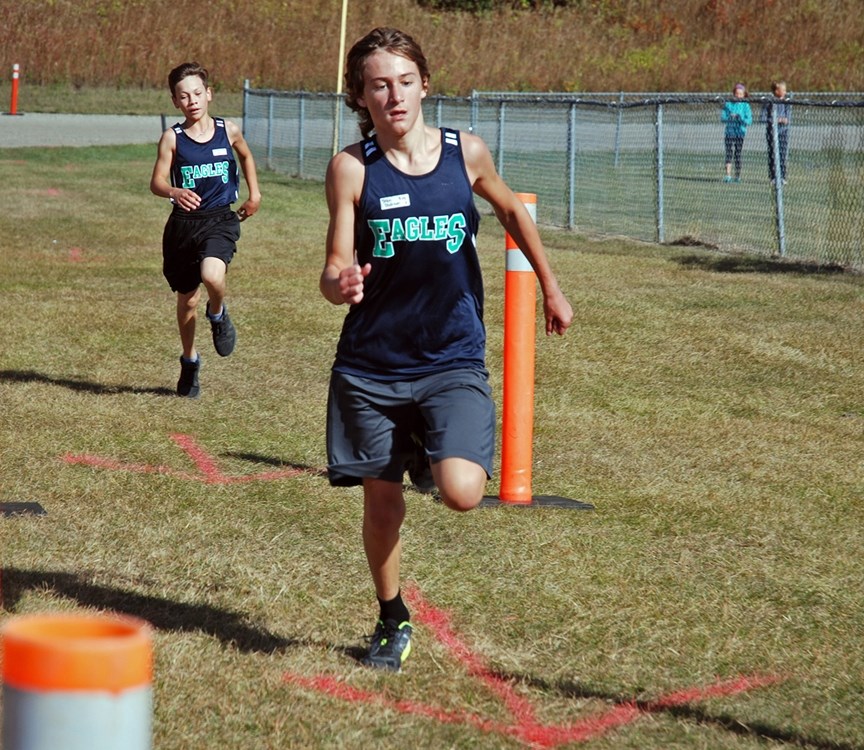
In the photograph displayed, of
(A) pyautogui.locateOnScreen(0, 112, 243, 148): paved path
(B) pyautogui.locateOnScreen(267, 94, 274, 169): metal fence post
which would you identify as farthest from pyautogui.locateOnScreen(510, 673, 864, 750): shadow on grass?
(A) pyautogui.locateOnScreen(0, 112, 243, 148): paved path

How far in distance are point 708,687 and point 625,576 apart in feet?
3.63

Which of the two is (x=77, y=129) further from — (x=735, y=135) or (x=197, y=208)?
(x=197, y=208)

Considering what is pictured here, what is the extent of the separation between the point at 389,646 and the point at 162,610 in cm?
98

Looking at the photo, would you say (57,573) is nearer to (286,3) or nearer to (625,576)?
(625,576)

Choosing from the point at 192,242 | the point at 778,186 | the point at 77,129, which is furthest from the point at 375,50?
the point at 77,129

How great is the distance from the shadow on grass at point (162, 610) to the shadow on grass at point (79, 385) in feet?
12.1

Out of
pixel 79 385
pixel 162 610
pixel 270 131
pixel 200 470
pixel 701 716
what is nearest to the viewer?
pixel 701 716

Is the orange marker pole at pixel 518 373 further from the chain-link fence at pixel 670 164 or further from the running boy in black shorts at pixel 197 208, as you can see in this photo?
the chain-link fence at pixel 670 164

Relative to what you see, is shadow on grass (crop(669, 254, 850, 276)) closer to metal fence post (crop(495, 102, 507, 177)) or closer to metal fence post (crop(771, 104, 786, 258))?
metal fence post (crop(771, 104, 786, 258))

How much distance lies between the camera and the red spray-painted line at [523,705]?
410cm

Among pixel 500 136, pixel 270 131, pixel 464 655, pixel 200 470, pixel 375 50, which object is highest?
pixel 270 131

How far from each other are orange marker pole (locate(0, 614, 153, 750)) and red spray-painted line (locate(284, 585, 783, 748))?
2589 millimetres

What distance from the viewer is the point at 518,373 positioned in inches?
249

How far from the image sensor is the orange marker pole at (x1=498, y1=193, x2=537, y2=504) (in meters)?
6.17
